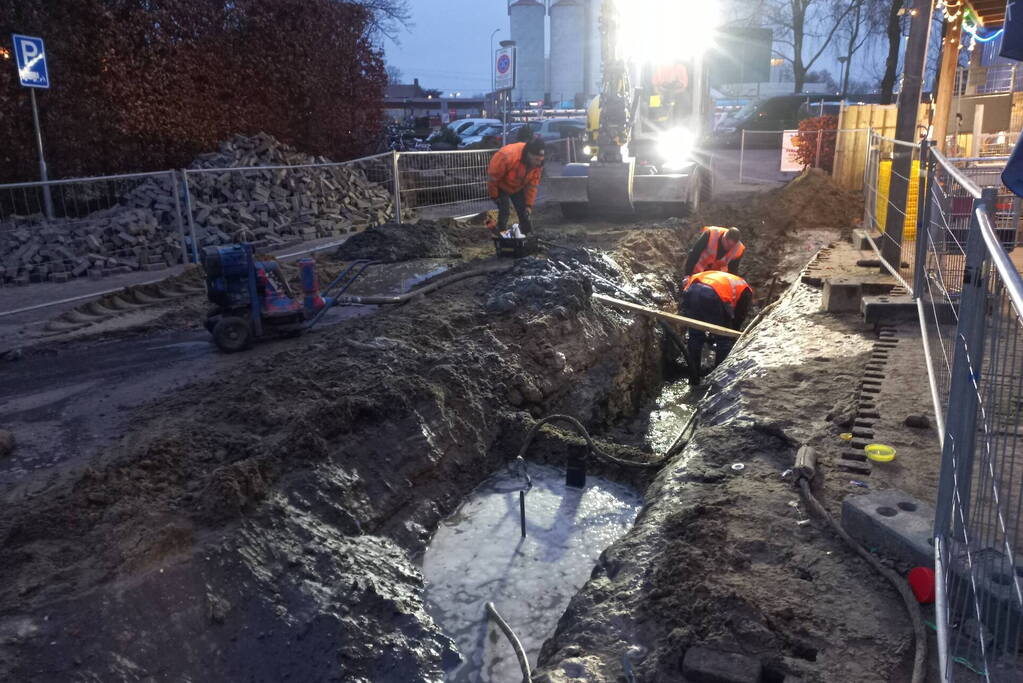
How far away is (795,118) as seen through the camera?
31484 millimetres

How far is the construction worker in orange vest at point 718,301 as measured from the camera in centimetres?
838

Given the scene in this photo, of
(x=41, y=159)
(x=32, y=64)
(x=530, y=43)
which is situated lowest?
(x=41, y=159)

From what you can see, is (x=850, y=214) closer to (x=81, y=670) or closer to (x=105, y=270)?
(x=105, y=270)

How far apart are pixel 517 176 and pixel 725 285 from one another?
384 centimetres

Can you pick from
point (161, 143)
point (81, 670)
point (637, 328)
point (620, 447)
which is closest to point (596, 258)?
point (637, 328)

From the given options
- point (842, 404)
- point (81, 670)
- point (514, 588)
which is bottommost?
point (514, 588)

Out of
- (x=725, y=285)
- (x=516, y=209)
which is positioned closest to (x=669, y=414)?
(x=725, y=285)

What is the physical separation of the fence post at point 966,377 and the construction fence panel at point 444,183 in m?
12.0

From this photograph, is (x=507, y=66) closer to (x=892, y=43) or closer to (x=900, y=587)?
(x=892, y=43)

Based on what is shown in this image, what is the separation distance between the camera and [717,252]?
30.5 feet

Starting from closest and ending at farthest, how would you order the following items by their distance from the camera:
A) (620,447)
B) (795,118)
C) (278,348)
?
(620,447)
(278,348)
(795,118)

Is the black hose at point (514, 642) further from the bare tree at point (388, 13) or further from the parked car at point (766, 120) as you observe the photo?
the parked car at point (766, 120)

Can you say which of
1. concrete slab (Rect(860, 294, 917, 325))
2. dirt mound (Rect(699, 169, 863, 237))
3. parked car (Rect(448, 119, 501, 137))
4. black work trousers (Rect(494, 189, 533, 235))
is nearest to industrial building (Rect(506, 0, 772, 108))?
parked car (Rect(448, 119, 501, 137))

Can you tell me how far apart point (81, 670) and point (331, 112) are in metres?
16.1
